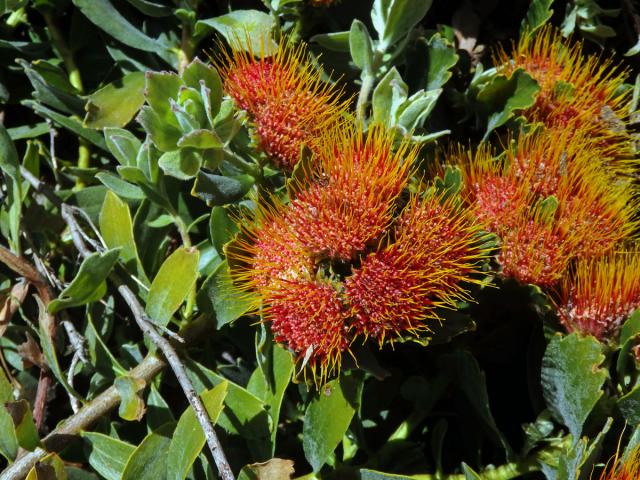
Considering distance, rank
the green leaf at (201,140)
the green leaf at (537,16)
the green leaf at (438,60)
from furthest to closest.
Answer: the green leaf at (537,16) < the green leaf at (438,60) < the green leaf at (201,140)

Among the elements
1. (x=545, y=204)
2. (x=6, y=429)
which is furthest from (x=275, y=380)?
(x=545, y=204)

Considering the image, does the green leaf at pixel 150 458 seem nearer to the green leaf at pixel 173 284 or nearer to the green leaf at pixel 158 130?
the green leaf at pixel 173 284

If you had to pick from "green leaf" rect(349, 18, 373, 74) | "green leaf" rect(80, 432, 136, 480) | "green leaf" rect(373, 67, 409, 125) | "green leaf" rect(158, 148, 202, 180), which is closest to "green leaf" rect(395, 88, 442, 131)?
"green leaf" rect(373, 67, 409, 125)

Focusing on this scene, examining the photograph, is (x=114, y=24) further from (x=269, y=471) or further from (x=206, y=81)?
(x=269, y=471)

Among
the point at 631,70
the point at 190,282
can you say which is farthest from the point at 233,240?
the point at 631,70

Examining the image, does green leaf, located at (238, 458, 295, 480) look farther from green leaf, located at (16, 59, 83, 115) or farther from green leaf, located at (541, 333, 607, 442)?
green leaf, located at (16, 59, 83, 115)

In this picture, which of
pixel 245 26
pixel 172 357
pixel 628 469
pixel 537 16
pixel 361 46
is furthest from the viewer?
pixel 537 16

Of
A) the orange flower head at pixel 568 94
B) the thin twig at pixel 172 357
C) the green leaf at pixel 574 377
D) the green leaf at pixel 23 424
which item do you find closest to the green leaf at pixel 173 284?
the thin twig at pixel 172 357
